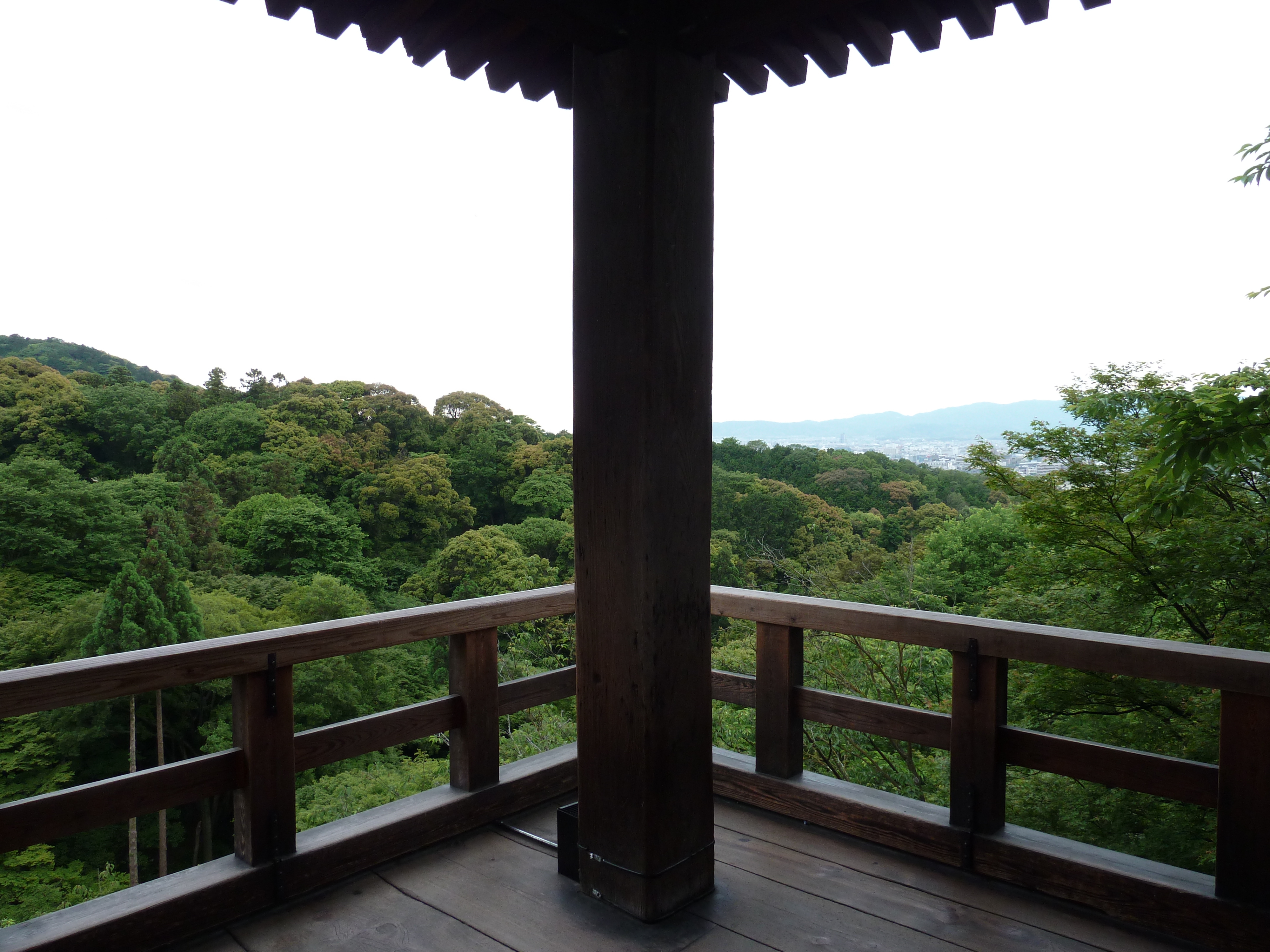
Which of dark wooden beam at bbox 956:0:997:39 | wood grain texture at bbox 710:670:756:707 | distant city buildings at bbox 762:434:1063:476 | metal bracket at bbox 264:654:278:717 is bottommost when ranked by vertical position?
wood grain texture at bbox 710:670:756:707

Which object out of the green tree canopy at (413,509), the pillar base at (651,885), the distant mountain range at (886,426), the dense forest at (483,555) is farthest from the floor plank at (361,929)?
the green tree canopy at (413,509)

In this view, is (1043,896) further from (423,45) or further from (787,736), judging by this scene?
(423,45)

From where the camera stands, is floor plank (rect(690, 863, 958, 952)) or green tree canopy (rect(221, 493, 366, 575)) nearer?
floor plank (rect(690, 863, 958, 952))

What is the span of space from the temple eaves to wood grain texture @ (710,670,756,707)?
1.69 m

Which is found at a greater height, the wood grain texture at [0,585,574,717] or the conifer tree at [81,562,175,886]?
the wood grain texture at [0,585,574,717]

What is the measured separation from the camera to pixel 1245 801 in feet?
4.93

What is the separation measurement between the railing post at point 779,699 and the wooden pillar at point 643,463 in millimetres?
543

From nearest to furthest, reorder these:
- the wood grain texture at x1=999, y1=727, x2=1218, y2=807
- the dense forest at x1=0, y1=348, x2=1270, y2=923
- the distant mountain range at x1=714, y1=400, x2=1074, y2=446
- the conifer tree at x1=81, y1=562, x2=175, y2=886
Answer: the wood grain texture at x1=999, y1=727, x2=1218, y2=807
the dense forest at x1=0, y1=348, x2=1270, y2=923
the conifer tree at x1=81, y1=562, x2=175, y2=886
the distant mountain range at x1=714, y1=400, x2=1074, y2=446

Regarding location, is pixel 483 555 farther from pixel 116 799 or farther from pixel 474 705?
pixel 116 799

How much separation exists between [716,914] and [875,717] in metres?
0.69

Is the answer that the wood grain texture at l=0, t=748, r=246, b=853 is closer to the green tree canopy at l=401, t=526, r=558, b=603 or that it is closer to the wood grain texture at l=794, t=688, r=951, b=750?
the wood grain texture at l=794, t=688, r=951, b=750

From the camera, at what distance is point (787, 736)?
7.27 feet

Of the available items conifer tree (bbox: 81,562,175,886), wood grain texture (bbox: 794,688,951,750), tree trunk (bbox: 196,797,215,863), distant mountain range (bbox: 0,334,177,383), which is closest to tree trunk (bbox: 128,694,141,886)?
conifer tree (bbox: 81,562,175,886)

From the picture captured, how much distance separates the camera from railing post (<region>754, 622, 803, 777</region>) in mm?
2211
